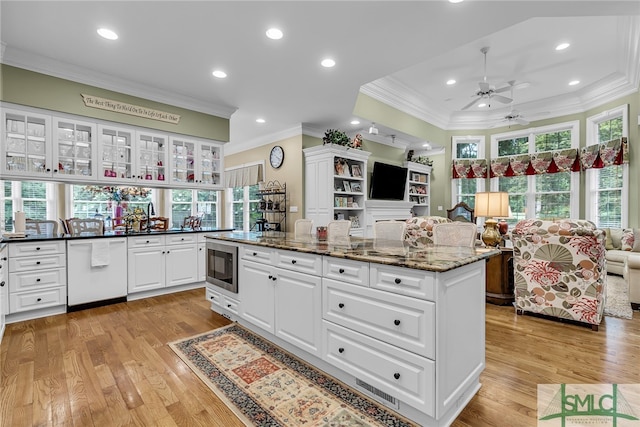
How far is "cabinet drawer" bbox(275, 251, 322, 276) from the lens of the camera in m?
2.15

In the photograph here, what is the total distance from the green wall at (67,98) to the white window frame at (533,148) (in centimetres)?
701

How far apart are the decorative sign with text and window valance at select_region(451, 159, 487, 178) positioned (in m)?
6.54

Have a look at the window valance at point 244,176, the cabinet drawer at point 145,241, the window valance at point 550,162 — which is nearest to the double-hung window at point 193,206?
the window valance at point 244,176

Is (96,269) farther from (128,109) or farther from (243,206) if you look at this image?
(243,206)

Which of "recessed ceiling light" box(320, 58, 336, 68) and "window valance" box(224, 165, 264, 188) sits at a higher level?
"recessed ceiling light" box(320, 58, 336, 68)

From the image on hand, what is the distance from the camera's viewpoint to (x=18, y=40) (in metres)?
2.99

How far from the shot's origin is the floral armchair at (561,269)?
9.48 ft

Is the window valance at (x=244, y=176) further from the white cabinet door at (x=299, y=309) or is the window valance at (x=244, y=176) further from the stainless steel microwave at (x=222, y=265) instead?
the white cabinet door at (x=299, y=309)

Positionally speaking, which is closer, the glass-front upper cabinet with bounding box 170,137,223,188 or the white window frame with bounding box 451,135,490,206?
the glass-front upper cabinet with bounding box 170,137,223,188

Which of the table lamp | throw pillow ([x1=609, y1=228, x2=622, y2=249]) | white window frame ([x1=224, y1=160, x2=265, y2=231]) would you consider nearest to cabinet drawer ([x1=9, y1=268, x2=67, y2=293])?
white window frame ([x1=224, y1=160, x2=265, y2=231])

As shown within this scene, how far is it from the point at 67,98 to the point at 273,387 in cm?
412

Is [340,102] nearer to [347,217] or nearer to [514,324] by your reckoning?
[347,217]

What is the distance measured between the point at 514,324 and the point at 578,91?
5.80 meters

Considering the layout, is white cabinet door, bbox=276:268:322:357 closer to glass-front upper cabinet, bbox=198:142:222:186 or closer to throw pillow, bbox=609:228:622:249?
glass-front upper cabinet, bbox=198:142:222:186
